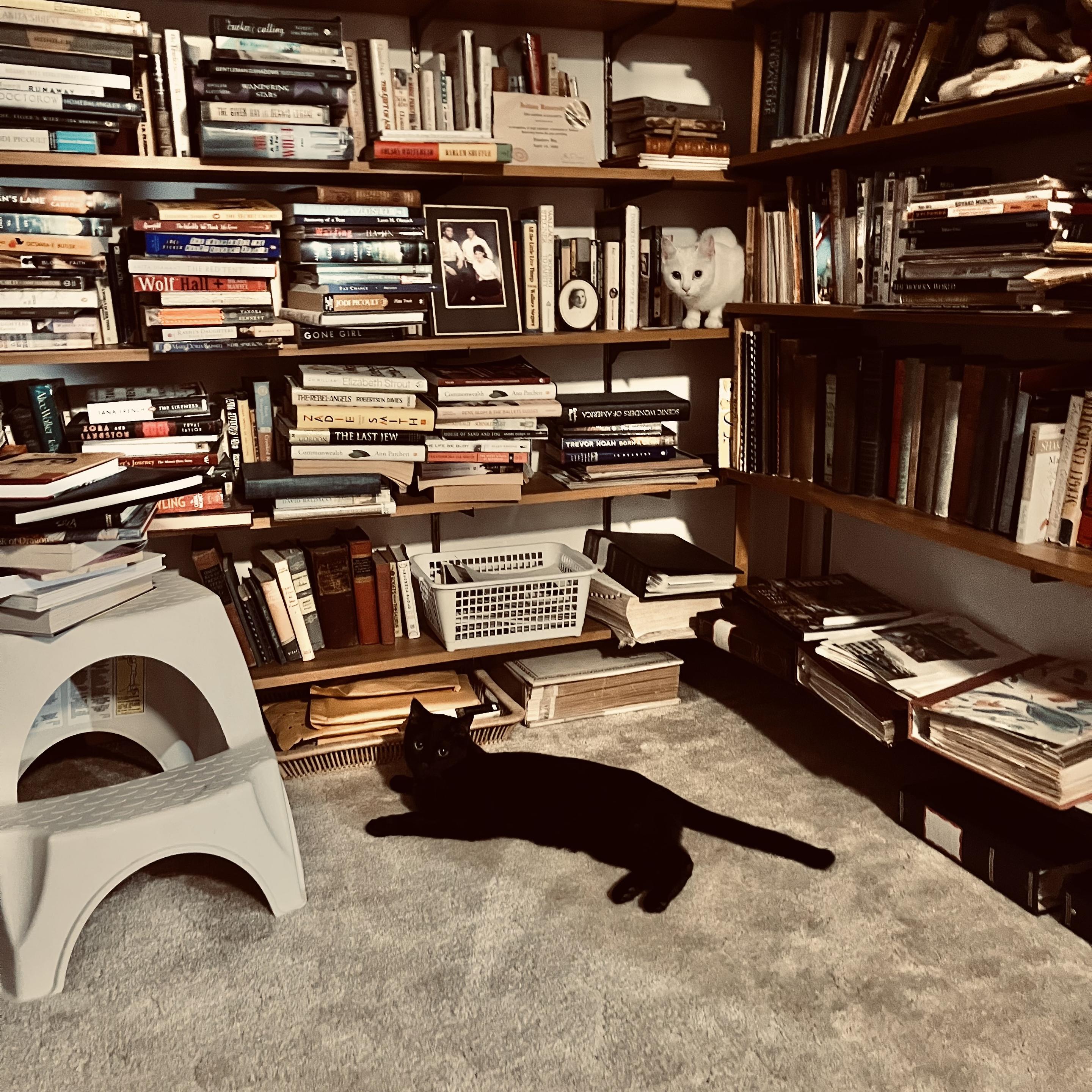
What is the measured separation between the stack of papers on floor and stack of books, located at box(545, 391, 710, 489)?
33.5 inches

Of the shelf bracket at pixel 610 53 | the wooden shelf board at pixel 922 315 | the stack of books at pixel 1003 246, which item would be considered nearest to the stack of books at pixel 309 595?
the wooden shelf board at pixel 922 315

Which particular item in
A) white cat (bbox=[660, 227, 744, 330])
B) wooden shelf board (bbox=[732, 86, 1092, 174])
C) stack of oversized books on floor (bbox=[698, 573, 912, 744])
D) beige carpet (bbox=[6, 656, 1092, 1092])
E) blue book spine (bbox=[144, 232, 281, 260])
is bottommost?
beige carpet (bbox=[6, 656, 1092, 1092])

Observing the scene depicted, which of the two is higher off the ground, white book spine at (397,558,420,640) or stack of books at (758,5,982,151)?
stack of books at (758,5,982,151)

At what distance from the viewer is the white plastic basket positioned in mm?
2307

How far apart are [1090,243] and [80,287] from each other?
1762mm

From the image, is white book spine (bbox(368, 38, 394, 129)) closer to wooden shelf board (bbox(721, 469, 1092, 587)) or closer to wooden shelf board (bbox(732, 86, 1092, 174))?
wooden shelf board (bbox(732, 86, 1092, 174))

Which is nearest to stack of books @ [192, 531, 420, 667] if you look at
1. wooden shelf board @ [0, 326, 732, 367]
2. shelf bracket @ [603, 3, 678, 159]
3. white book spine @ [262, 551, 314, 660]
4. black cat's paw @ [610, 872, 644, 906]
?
white book spine @ [262, 551, 314, 660]

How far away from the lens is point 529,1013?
1.47 meters

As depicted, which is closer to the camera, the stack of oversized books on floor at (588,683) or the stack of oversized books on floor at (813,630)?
the stack of oversized books on floor at (813,630)

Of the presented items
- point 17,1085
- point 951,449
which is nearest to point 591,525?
point 951,449

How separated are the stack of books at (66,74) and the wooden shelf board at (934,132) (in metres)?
1.26

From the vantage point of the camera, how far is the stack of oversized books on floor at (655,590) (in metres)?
2.39

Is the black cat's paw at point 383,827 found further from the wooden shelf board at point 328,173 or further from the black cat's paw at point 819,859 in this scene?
the wooden shelf board at point 328,173

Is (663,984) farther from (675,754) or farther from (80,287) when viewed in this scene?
(80,287)
